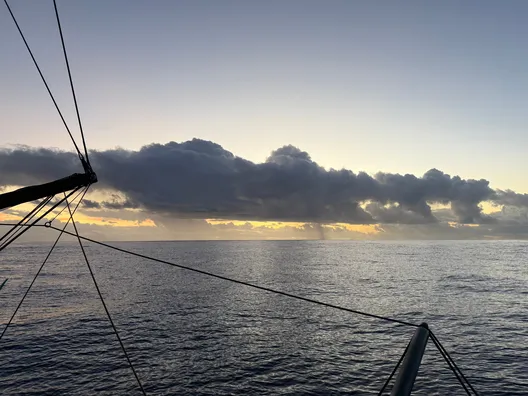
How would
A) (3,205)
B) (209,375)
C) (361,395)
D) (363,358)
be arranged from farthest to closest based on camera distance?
(363,358) < (209,375) < (361,395) < (3,205)

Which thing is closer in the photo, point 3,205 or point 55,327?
point 3,205

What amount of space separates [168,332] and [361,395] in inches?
1159

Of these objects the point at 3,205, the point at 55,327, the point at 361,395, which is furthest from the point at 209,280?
the point at 3,205

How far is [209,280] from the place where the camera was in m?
113

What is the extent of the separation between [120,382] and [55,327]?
27.6 metres

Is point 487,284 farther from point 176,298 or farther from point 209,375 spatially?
point 209,375

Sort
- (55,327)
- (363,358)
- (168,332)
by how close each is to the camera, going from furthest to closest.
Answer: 1. (55,327)
2. (168,332)
3. (363,358)

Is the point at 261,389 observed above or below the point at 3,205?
below

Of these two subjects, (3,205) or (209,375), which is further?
(209,375)

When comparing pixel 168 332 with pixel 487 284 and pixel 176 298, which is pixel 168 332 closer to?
pixel 176 298

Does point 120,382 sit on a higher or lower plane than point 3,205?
lower

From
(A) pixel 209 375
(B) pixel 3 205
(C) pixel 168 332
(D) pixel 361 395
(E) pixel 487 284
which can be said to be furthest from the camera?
(E) pixel 487 284

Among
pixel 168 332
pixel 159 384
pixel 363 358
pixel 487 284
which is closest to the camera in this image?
pixel 159 384

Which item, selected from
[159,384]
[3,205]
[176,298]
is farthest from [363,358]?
[176,298]
